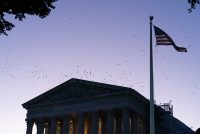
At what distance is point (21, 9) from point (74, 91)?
2080 inches

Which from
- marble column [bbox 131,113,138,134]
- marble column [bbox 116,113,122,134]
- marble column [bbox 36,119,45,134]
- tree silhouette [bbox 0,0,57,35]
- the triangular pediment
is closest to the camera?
tree silhouette [bbox 0,0,57,35]

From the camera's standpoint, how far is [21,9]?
15992mm

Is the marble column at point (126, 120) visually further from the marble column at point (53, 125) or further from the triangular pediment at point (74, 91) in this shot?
the marble column at point (53, 125)

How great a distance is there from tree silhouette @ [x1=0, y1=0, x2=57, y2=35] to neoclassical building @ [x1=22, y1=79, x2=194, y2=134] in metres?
46.9

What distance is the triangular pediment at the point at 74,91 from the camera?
6462 centimetres

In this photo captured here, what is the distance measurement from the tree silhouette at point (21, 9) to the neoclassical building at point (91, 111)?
154 ft

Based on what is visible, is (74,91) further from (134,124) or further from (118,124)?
(134,124)

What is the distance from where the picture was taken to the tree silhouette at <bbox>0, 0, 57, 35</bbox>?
1577cm

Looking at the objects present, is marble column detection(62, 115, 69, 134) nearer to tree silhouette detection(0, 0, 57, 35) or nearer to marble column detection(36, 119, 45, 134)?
marble column detection(36, 119, 45, 134)

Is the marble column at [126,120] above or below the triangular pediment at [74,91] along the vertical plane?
below

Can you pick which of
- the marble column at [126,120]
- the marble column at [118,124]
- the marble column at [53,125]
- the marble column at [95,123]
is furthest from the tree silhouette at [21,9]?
the marble column at [53,125]

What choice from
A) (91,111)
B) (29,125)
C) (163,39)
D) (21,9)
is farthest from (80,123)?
(21,9)

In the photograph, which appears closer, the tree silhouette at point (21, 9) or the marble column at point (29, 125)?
the tree silhouette at point (21, 9)

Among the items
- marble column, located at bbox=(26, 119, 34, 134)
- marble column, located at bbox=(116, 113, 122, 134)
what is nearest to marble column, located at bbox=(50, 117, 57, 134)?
marble column, located at bbox=(26, 119, 34, 134)
